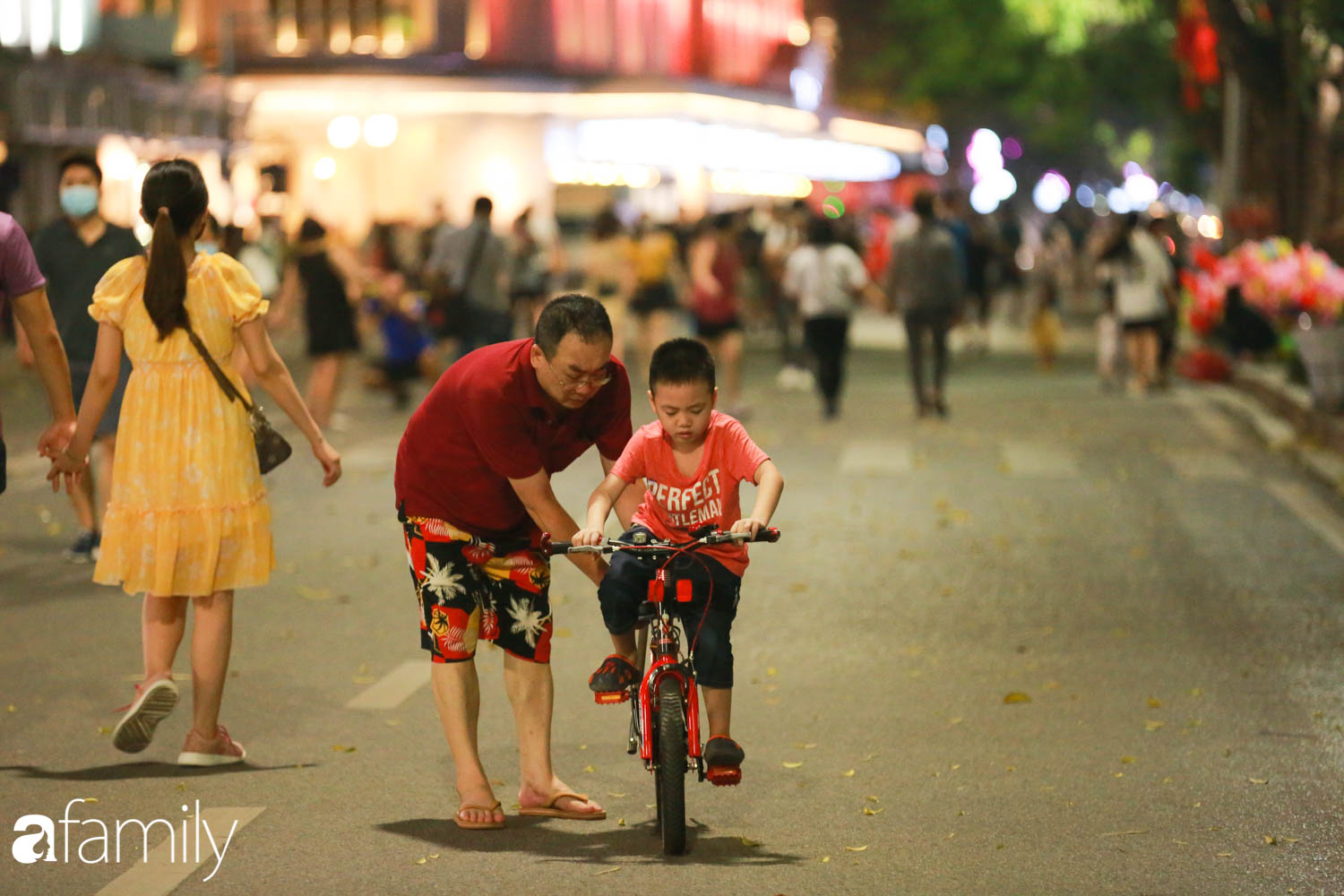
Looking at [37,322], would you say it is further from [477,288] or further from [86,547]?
[477,288]

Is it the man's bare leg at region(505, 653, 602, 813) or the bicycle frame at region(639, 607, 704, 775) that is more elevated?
the bicycle frame at region(639, 607, 704, 775)

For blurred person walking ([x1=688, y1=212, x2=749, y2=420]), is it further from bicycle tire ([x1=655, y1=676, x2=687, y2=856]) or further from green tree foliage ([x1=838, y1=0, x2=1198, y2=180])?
green tree foliage ([x1=838, y1=0, x2=1198, y2=180])

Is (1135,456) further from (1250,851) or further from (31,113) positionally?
(31,113)

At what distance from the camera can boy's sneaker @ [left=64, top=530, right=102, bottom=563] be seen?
1036 cm

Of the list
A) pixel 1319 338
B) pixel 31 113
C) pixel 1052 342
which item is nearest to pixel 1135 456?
pixel 1319 338

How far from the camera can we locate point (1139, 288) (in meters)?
20.3

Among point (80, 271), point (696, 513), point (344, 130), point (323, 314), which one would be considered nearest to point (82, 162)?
point (80, 271)

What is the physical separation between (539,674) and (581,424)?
30.0 inches

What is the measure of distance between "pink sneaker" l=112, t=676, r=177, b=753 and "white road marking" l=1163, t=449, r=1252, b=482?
9.45m

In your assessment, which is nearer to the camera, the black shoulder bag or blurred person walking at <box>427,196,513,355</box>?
the black shoulder bag

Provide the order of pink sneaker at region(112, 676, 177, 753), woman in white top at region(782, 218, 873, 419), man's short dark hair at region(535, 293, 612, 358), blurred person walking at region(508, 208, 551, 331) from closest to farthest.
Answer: man's short dark hair at region(535, 293, 612, 358) → pink sneaker at region(112, 676, 177, 753) → woman in white top at region(782, 218, 873, 419) → blurred person walking at region(508, 208, 551, 331)

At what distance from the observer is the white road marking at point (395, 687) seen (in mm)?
7250

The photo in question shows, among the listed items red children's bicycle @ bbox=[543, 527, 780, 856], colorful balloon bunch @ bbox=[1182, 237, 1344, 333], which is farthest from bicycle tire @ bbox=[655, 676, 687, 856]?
colorful balloon bunch @ bbox=[1182, 237, 1344, 333]

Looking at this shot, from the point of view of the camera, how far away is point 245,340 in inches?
250
